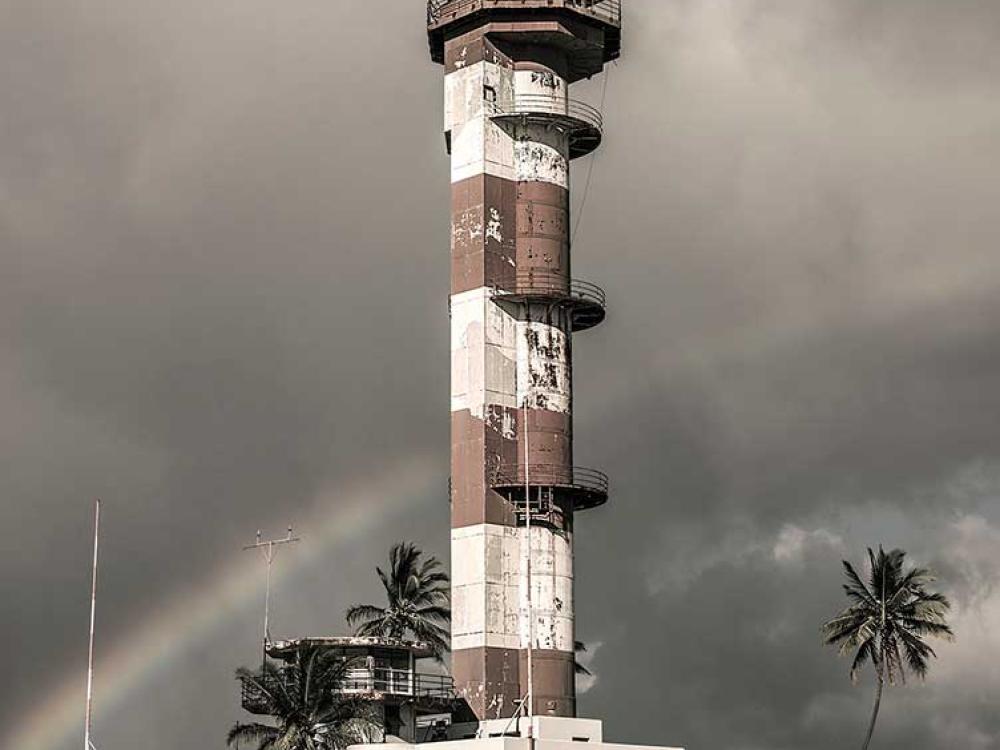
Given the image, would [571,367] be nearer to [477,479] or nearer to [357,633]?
[477,479]

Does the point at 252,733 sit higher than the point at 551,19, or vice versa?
the point at 551,19

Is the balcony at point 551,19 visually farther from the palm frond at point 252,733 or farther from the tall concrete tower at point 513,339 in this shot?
the palm frond at point 252,733

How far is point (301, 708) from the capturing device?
9731 centimetres

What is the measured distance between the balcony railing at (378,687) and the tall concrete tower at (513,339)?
2022 mm

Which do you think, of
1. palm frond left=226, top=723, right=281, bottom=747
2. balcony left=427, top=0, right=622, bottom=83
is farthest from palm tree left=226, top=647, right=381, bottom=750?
balcony left=427, top=0, right=622, bottom=83

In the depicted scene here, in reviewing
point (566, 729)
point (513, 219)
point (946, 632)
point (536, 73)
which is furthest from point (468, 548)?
point (946, 632)

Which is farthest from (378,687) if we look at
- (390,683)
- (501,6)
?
(501,6)

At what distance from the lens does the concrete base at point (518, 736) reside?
98375 mm

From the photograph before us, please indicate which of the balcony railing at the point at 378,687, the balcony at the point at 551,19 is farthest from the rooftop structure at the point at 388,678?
the balcony at the point at 551,19

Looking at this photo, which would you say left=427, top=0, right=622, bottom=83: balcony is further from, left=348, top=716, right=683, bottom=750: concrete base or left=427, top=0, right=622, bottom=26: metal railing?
left=348, top=716, right=683, bottom=750: concrete base

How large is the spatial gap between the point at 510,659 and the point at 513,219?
2897cm

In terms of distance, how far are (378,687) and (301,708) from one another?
9.74 m

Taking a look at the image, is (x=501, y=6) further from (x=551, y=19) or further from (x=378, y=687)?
(x=378, y=687)

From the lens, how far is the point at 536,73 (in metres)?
118
